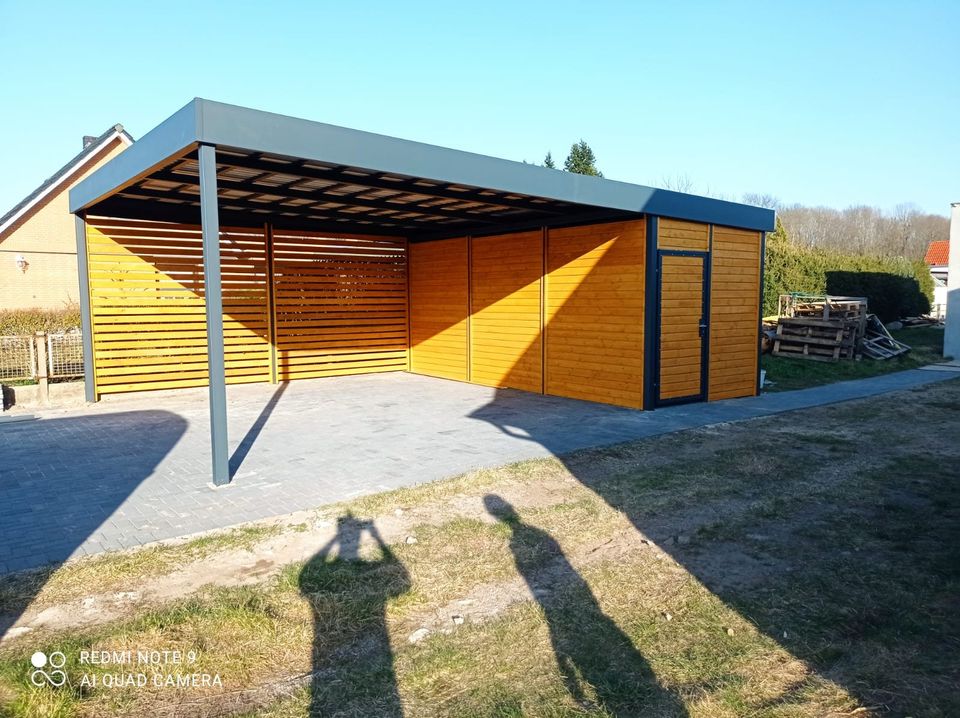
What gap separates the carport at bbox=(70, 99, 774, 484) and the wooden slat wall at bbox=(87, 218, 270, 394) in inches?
1.3

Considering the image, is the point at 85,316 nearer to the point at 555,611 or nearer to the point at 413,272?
the point at 413,272

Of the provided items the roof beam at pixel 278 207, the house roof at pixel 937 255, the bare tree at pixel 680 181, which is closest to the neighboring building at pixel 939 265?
the house roof at pixel 937 255

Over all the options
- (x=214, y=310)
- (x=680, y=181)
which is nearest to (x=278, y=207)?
(x=214, y=310)

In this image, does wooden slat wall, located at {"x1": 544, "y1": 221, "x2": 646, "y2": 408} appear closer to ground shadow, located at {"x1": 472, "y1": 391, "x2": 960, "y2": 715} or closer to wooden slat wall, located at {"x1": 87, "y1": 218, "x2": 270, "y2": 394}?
ground shadow, located at {"x1": 472, "y1": 391, "x2": 960, "y2": 715}

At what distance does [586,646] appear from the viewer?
3176 mm

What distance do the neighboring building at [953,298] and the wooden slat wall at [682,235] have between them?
1052 cm

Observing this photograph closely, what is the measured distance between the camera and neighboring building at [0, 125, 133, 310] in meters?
19.4

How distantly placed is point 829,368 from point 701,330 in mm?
5743

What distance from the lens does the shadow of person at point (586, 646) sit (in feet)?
8.95

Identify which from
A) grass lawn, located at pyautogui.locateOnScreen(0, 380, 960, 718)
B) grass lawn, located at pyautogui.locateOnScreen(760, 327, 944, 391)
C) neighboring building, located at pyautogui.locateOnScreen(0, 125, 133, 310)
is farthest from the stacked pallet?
neighboring building, located at pyautogui.locateOnScreen(0, 125, 133, 310)

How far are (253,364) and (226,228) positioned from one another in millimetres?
2469

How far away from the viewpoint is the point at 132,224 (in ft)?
35.0

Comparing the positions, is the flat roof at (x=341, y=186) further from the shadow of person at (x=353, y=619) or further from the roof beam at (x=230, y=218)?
the shadow of person at (x=353, y=619)

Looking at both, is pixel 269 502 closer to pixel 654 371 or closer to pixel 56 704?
pixel 56 704
